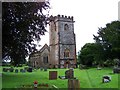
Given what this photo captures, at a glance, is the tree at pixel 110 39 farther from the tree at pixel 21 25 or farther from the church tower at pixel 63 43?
the tree at pixel 21 25

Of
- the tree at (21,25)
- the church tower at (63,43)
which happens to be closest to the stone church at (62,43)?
the church tower at (63,43)

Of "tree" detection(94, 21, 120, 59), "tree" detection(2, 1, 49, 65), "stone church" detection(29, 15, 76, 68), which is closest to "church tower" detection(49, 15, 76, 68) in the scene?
"stone church" detection(29, 15, 76, 68)

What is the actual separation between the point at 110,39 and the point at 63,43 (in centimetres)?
1852

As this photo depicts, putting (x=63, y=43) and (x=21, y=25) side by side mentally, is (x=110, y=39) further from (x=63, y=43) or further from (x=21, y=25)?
(x=21, y=25)

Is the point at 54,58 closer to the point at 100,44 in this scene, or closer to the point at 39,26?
the point at 100,44

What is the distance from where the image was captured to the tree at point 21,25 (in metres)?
17.1

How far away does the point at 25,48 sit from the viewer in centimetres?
2092

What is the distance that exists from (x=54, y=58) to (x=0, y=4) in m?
49.5

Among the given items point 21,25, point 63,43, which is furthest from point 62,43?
point 21,25

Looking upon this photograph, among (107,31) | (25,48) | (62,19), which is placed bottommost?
(25,48)

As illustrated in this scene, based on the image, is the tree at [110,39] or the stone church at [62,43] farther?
the stone church at [62,43]

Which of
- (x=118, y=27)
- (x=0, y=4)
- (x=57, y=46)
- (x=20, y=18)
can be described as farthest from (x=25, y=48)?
(x=57, y=46)

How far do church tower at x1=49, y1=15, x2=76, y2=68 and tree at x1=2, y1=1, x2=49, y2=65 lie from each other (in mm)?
41753

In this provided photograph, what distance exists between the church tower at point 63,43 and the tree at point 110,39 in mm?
11014
